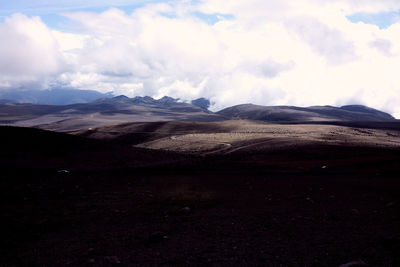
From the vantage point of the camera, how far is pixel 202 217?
1373cm

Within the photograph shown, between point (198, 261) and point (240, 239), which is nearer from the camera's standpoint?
point (198, 261)

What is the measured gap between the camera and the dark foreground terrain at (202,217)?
9.66 metres

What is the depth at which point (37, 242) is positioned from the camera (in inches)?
443

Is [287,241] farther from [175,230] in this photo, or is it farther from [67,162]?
[67,162]

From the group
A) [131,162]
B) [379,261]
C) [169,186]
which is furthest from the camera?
[131,162]

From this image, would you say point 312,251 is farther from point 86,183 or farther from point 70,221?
point 86,183

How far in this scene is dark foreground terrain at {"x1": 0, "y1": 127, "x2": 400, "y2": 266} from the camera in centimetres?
966

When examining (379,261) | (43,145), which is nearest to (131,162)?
(43,145)

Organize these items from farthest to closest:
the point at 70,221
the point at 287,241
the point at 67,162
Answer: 1. the point at 67,162
2. the point at 70,221
3. the point at 287,241

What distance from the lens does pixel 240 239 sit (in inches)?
431

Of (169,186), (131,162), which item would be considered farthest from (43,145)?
(169,186)

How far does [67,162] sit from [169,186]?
1610cm

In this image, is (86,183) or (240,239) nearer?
(240,239)

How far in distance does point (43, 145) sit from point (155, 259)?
3288 cm
